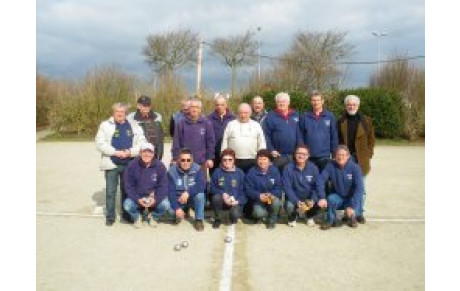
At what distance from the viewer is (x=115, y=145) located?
7508 mm

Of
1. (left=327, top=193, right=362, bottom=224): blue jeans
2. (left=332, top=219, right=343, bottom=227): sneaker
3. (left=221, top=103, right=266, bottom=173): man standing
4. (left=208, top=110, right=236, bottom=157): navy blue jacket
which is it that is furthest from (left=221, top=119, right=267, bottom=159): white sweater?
(left=332, top=219, right=343, bottom=227): sneaker

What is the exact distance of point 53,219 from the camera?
7.98 metres

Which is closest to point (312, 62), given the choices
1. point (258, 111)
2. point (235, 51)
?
point (235, 51)

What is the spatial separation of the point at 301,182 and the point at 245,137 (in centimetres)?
106

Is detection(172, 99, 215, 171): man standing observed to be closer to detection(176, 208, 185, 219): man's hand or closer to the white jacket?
the white jacket

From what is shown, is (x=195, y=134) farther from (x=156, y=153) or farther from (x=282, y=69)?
(x=282, y=69)

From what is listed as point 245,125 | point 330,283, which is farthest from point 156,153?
point 330,283

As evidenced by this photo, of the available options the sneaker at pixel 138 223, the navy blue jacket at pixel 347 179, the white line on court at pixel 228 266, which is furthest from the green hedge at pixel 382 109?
the white line on court at pixel 228 266

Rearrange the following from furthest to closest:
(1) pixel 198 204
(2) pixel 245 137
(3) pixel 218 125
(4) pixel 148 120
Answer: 1. (3) pixel 218 125
2. (4) pixel 148 120
3. (2) pixel 245 137
4. (1) pixel 198 204

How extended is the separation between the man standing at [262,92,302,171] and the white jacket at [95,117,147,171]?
1954 mm

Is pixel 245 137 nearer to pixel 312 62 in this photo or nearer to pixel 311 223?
pixel 311 223

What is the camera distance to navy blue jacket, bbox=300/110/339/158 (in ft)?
25.3

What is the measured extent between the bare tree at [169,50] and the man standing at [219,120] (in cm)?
3023
